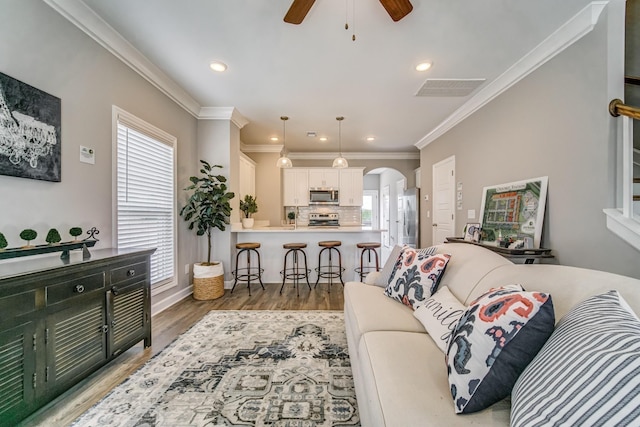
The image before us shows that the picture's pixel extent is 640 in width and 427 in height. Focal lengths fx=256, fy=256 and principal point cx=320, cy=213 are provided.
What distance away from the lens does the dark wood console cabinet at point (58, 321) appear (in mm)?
1283

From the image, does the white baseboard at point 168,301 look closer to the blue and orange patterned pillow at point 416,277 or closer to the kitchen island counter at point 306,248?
the kitchen island counter at point 306,248

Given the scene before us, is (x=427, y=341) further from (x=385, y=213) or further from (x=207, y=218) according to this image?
(x=385, y=213)

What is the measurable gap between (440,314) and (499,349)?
22.7 inches

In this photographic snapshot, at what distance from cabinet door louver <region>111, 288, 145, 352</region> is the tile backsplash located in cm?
458

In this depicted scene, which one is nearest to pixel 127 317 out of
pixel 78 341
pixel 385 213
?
pixel 78 341

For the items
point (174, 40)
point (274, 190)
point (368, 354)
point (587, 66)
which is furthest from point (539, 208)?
point (274, 190)

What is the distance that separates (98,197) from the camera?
225 cm

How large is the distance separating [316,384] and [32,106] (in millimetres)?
2673

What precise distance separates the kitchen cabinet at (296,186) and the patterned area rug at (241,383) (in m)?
4.04

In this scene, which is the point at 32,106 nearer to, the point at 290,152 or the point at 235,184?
the point at 235,184

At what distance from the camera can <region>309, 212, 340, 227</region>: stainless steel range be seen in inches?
253

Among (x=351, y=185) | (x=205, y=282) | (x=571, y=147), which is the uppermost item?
(x=351, y=185)

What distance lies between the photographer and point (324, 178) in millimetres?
6352

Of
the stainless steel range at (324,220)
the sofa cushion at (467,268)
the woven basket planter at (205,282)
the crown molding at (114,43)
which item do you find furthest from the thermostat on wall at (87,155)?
the stainless steel range at (324,220)
